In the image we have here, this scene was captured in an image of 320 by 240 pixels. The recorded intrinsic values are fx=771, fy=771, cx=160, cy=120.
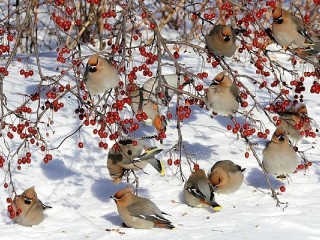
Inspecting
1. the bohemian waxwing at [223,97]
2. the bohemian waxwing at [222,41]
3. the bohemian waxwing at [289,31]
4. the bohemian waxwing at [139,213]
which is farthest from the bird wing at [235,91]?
the bohemian waxwing at [139,213]

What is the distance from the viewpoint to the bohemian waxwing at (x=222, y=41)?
4.98 meters

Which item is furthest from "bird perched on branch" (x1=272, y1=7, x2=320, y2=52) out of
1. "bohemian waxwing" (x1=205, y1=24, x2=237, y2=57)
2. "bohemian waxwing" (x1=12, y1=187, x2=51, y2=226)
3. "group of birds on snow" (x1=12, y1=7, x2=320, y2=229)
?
"bohemian waxwing" (x1=12, y1=187, x2=51, y2=226)

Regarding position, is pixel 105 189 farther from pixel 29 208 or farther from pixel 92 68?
pixel 92 68

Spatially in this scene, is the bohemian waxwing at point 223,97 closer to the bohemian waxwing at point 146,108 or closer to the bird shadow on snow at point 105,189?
the bohemian waxwing at point 146,108

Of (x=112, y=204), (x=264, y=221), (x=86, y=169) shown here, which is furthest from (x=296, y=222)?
(x=86, y=169)

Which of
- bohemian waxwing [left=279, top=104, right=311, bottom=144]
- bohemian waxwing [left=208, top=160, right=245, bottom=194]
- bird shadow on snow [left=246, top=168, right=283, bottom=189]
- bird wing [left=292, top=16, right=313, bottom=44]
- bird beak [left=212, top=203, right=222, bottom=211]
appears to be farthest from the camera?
bohemian waxwing [left=279, top=104, right=311, bottom=144]

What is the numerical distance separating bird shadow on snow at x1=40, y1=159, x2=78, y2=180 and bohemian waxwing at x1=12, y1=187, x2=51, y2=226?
636 millimetres

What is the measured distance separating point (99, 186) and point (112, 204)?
28cm

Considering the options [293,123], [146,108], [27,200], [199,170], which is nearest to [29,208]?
[27,200]

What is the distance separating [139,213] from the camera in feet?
15.3

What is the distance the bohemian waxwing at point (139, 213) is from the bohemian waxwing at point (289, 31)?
128 centimetres

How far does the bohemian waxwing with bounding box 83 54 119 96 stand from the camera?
461cm

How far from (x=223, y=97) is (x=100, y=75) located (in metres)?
0.95

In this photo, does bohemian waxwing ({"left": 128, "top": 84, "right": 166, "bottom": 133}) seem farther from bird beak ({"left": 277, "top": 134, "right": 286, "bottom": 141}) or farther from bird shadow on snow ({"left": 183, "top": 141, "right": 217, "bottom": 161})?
bird beak ({"left": 277, "top": 134, "right": 286, "bottom": 141})
